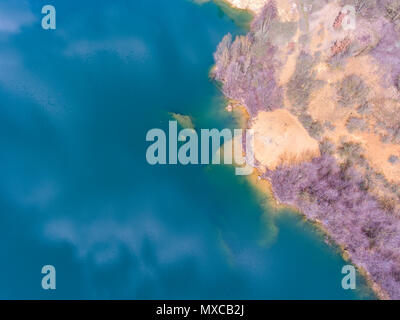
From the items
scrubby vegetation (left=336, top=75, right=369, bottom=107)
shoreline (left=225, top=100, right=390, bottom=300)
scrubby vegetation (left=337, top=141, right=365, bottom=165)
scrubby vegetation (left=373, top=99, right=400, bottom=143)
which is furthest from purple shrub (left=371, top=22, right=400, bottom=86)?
shoreline (left=225, top=100, right=390, bottom=300)

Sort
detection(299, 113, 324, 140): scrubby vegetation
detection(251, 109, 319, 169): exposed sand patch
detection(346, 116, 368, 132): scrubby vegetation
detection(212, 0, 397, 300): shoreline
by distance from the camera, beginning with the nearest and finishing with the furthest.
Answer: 1. detection(212, 0, 397, 300): shoreline
2. detection(346, 116, 368, 132): scrubby vegetation
3. detection(299, 113, 324, 140): scrubby vegetation
4. detection(251, 109, 319, 169): exposed sand patch

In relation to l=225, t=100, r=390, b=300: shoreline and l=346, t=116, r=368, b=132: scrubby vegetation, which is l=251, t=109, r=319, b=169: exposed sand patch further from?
l=346, t=116, r=368, b=132: scrubby vegetation

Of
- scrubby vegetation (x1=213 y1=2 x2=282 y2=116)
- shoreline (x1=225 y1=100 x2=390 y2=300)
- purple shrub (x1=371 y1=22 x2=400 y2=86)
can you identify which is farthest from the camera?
scrubby vegetation (x1=213 y1=2 x2=282 y2=116)

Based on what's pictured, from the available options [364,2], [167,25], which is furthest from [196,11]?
[364,2]

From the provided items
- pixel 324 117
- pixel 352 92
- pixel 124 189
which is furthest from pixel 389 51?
pixel 124 189

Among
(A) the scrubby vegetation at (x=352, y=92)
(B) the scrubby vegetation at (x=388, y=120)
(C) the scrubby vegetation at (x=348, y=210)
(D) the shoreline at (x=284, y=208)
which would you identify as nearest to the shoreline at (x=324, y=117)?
(D) the shoreline at (x=284, y=208)

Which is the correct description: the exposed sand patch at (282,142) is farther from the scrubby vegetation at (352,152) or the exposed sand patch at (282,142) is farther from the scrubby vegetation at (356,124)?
the scrubby vegetation at (356,124)

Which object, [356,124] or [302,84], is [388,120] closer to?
[356,124]
